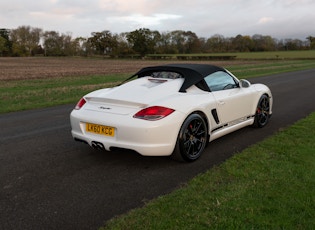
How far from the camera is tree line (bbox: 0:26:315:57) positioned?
326ft

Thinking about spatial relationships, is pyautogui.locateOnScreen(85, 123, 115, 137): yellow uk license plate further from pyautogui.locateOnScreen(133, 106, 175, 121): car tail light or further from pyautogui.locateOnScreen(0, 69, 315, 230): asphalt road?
pyautogui.locateOnScreen(0, 69, 315, 230): asphalt road

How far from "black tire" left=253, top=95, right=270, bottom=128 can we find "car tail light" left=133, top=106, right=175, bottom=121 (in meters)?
2.72

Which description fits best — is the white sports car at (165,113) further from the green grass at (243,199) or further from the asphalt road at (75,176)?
the green grass at (243,199)

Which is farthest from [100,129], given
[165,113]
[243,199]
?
[243,199]

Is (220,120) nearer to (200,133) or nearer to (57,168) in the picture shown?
(200,133)

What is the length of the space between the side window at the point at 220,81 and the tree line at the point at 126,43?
297 feet

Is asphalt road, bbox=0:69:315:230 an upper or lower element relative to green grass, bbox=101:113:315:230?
lower

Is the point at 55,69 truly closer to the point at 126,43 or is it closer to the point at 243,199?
the point at 243,199

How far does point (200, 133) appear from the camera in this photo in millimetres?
4410

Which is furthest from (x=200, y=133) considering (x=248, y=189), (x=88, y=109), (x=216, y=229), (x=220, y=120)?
(x=216, y=229)

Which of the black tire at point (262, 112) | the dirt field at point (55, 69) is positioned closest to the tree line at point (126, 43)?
the dirt field at point (55, 69)

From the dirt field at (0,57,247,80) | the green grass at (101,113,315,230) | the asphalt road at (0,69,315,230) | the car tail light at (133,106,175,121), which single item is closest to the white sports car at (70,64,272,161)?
the car tail light at (133,106,175,121)

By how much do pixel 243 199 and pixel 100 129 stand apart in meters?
2.04

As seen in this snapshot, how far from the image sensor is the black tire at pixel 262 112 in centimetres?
597
